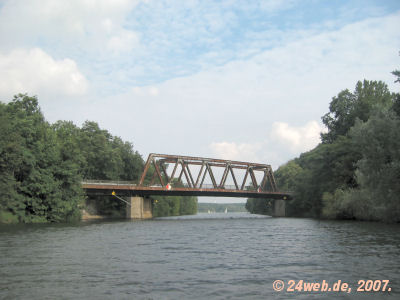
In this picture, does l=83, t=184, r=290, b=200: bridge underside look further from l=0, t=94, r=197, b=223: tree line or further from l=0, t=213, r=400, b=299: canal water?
l=0, t=213, r=400, b=299: canal water

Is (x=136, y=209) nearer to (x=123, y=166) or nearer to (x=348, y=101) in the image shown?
(x=123, y=166)

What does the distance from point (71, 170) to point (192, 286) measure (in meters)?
46.7

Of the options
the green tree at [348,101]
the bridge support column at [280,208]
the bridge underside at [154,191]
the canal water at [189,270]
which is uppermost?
the green tree at [348,101]

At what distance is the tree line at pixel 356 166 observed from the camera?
135 feet

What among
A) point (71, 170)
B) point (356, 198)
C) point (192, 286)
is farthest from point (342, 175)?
point (192, 286)

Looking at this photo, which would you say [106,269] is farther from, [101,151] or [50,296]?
[101,151]

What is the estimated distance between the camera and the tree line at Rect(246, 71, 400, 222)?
41.0m

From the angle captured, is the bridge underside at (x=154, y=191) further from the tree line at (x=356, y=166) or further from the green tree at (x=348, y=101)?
the green tree at (x=348, y=101)

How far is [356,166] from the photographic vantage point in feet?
202

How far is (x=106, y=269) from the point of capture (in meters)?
15.9

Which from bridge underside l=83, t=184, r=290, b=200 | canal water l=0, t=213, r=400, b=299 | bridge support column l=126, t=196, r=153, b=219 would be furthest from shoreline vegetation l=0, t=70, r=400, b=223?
canal water l=0, t=213, r=400, b=299

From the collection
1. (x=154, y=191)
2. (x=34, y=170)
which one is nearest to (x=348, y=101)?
(x=154, y=191)

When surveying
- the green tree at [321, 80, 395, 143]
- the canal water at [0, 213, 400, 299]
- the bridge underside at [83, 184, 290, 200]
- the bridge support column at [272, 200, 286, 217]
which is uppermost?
the green tree at [321, 80, 395, 143]

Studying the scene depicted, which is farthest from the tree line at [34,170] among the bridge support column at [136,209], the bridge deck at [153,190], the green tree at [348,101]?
the green tree at [348,101]
